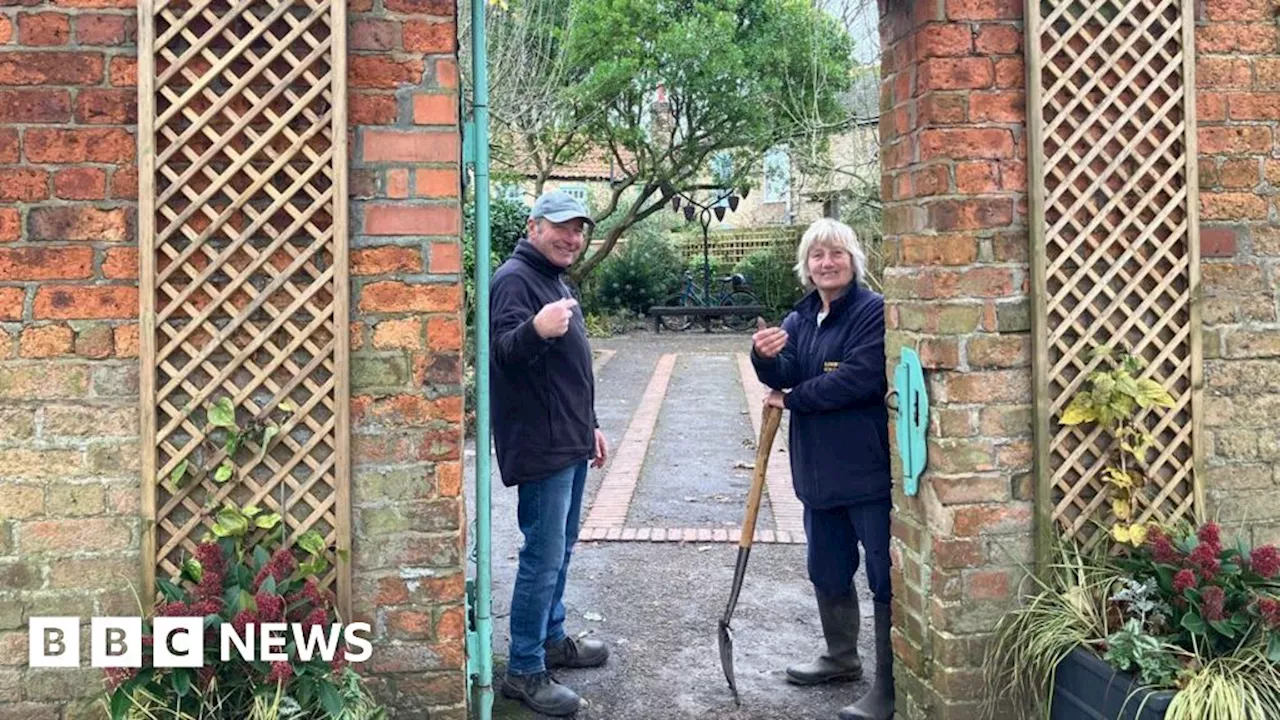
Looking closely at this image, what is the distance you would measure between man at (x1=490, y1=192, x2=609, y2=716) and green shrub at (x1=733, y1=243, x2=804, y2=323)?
16009mm

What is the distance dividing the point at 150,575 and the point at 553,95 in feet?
44.2

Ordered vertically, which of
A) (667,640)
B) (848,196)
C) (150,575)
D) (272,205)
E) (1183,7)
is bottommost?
(667,640)

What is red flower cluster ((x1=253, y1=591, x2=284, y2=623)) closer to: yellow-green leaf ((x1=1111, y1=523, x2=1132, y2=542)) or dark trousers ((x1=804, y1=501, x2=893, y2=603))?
dark trousers ((x1=804, y1=501, x2=893, y2=603))

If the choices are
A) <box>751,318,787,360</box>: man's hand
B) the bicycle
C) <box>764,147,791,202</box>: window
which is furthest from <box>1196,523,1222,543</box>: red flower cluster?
the bicycle

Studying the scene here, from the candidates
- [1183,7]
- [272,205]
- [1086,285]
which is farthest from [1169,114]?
[272,205]

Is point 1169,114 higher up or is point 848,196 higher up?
point 848,196

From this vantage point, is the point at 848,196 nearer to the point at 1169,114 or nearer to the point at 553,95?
the point at 553,95

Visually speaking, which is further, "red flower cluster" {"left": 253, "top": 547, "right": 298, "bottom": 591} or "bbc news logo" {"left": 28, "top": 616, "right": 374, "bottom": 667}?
"red flower cluster" {"left": 253, "top": 547, "right": 298, "bottom": 591}

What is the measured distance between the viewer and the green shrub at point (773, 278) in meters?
20.1

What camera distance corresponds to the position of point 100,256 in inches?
112

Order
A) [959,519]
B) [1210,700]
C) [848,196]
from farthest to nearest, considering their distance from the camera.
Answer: [848,196] < [959,519] < [1210,700]

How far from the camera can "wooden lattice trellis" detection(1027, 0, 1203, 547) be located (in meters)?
3.12

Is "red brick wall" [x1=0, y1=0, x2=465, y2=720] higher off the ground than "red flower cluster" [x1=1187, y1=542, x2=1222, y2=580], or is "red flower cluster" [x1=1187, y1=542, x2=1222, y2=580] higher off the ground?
"red brick wall" [x1=0, y1=0, x2=465, y2=720]

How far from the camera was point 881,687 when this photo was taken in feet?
12.0
